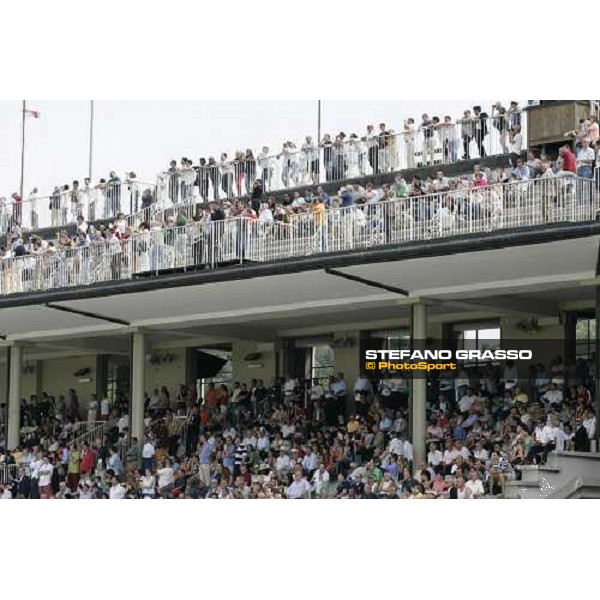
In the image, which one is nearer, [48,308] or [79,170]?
[48,308]

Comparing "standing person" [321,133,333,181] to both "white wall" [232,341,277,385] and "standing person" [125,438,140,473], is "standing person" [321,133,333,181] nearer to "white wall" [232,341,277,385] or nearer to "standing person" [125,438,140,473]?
"white wall" [232,341,277,385]

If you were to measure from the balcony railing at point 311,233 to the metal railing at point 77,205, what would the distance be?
3683 millimetres

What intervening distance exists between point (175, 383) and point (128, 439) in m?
4.09

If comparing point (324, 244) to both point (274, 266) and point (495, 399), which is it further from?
point (495, 399)

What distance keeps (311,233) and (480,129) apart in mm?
4852

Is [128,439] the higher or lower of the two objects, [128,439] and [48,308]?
the lower

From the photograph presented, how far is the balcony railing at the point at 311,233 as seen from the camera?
26.5 m

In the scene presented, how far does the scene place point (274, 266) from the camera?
96.8ft

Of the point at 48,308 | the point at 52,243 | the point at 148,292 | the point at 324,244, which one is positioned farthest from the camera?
the point at 52,243

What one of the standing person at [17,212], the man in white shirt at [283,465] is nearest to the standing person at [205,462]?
the man in white shirt at [283,465]

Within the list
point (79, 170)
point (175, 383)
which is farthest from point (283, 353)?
point (79, 170)

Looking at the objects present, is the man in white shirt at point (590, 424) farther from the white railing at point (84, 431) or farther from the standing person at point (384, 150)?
the white railing at point (84, 431)

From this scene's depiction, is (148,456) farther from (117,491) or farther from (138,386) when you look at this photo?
(117,491)

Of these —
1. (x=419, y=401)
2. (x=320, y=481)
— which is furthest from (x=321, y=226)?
(x=320, y=481)
